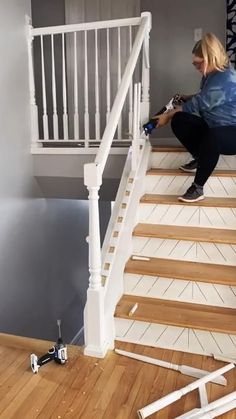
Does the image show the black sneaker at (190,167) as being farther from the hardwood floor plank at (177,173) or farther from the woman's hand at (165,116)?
the woman's hand at (165,116)

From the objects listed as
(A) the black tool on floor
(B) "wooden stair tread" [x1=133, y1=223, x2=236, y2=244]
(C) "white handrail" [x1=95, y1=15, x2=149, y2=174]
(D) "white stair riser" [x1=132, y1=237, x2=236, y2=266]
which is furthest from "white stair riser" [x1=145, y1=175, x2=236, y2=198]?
(A) the black tool on floor

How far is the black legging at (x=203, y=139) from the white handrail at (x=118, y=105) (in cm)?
47

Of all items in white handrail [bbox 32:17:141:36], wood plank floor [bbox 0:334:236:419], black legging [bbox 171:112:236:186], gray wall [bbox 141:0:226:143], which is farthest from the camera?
gray wall [bbox 141:0:226:143]

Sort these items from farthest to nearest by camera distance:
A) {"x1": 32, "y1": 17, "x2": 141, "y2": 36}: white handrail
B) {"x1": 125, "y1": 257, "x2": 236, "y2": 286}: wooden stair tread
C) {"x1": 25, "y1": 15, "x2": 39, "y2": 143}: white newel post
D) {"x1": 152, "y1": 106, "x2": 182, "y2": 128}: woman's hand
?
{"x1": 25, "y1": 15, "x2": 39, "y2": 143}: white newel post, {"x1": 32, "y1": 17, "x2": 141, "y2": 36}: white handrail, {"x1": 152, "y1": 106, "x2": 182, "y2": 128}: woman's hand, {"x1": 125, "y1": 257, "x2": 236, "y2": 286}: wooden stair tread

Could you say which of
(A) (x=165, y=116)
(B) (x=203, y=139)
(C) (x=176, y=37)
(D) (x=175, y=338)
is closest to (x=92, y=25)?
(A) (x=165, y=116)

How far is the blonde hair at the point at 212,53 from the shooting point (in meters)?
2.29

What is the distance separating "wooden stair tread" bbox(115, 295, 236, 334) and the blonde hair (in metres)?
1.40

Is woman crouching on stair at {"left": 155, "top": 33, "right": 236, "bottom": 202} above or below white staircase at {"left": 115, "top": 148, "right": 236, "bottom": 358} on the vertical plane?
above

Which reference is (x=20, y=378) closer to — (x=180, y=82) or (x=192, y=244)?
(x=192, y=244)

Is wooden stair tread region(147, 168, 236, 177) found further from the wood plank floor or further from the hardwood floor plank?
the wood plank floor

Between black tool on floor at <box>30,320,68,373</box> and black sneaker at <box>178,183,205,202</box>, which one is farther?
black sneaker at <box>178,183,205,202</box>

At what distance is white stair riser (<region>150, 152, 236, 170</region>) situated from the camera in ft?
8.87

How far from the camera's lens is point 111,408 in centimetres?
153

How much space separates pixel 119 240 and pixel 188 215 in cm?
51
